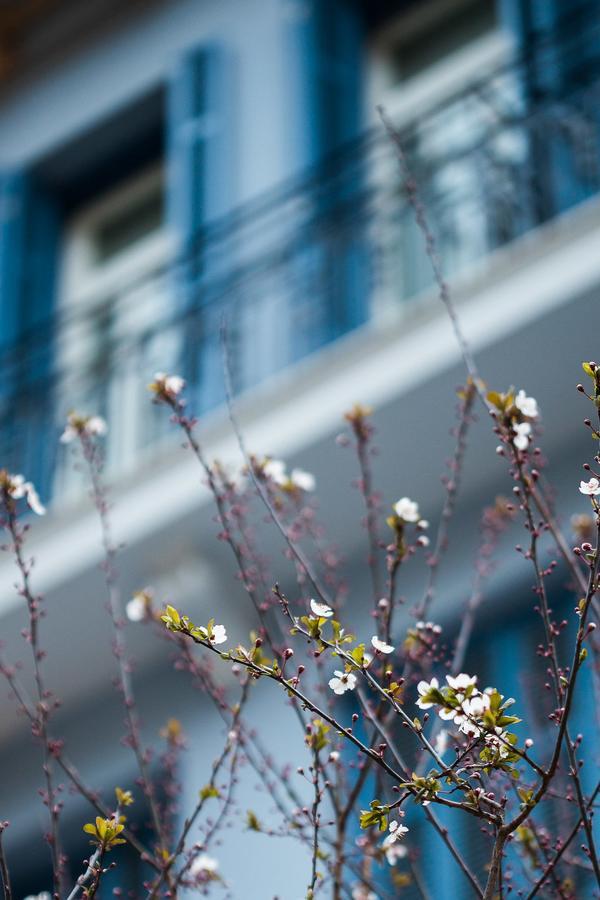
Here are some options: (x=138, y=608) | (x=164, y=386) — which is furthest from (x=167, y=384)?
(x=138, y=608)

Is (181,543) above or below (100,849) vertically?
above

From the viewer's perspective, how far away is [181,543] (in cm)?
585

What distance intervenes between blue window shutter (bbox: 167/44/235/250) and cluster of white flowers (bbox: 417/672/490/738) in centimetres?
485

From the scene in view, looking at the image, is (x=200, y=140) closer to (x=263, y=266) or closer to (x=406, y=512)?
(x=263, y=266)

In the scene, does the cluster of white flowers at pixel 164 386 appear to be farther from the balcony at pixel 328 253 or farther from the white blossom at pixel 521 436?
the balcony at pixel 328 253

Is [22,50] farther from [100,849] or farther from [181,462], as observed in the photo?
[100,849]

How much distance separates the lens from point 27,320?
8.39 m

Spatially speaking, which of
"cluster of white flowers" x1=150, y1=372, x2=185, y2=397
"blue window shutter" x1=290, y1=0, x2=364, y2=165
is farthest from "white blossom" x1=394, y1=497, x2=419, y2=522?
"blue window shutter" x1=290, y1=0, x2=364, y2=165

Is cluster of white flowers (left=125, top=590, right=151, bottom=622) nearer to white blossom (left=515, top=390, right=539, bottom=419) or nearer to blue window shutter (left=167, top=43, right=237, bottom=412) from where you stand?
white blossom (left=515, top=390, right=539, bottom=419)

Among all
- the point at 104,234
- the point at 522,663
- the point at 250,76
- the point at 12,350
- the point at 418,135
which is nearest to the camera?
the point at 522,663

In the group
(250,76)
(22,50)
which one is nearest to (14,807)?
(250,76)

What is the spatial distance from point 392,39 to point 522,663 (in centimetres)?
452

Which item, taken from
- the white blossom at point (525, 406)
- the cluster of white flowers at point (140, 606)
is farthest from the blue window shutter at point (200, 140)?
the white blossom at point (525, 406)

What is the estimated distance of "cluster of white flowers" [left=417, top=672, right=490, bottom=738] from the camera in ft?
8.71
